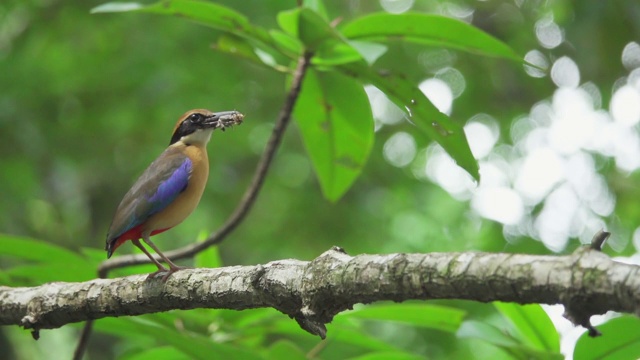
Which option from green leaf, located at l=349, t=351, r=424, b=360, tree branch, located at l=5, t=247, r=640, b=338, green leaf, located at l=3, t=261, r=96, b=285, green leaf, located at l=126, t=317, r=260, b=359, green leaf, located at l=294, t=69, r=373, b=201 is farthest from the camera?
green leaf, located at l=294, t=69, r=373, b=201

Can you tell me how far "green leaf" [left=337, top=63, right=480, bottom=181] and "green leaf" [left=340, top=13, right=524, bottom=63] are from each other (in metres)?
0.26

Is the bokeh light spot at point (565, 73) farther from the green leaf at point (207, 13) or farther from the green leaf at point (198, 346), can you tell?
the green leaf at point (198, 346)

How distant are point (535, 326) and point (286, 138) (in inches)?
255

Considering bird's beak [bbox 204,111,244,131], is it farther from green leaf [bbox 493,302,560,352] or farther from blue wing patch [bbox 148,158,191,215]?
green leaf [bbox 493,302,560,352]

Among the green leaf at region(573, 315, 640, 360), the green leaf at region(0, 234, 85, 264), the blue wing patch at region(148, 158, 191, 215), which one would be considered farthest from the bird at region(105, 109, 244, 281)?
the green leaf at region(573, 315, 640, 360)

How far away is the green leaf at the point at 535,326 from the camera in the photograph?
444 cm

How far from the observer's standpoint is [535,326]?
14.7 ft

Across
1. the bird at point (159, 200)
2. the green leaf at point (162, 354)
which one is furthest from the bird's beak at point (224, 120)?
the green leaf at point (162, 354)

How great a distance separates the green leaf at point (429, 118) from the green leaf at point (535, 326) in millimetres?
804

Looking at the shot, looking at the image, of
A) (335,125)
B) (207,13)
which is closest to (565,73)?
(335,125)

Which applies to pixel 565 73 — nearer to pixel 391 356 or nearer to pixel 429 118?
pixel 429 118

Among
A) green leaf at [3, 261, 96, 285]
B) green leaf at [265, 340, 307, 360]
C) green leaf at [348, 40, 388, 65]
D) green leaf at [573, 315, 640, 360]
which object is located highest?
green leaf at [348, 40, 388, 65]

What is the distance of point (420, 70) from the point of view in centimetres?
950

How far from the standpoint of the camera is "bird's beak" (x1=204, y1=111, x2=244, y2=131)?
558 cm
